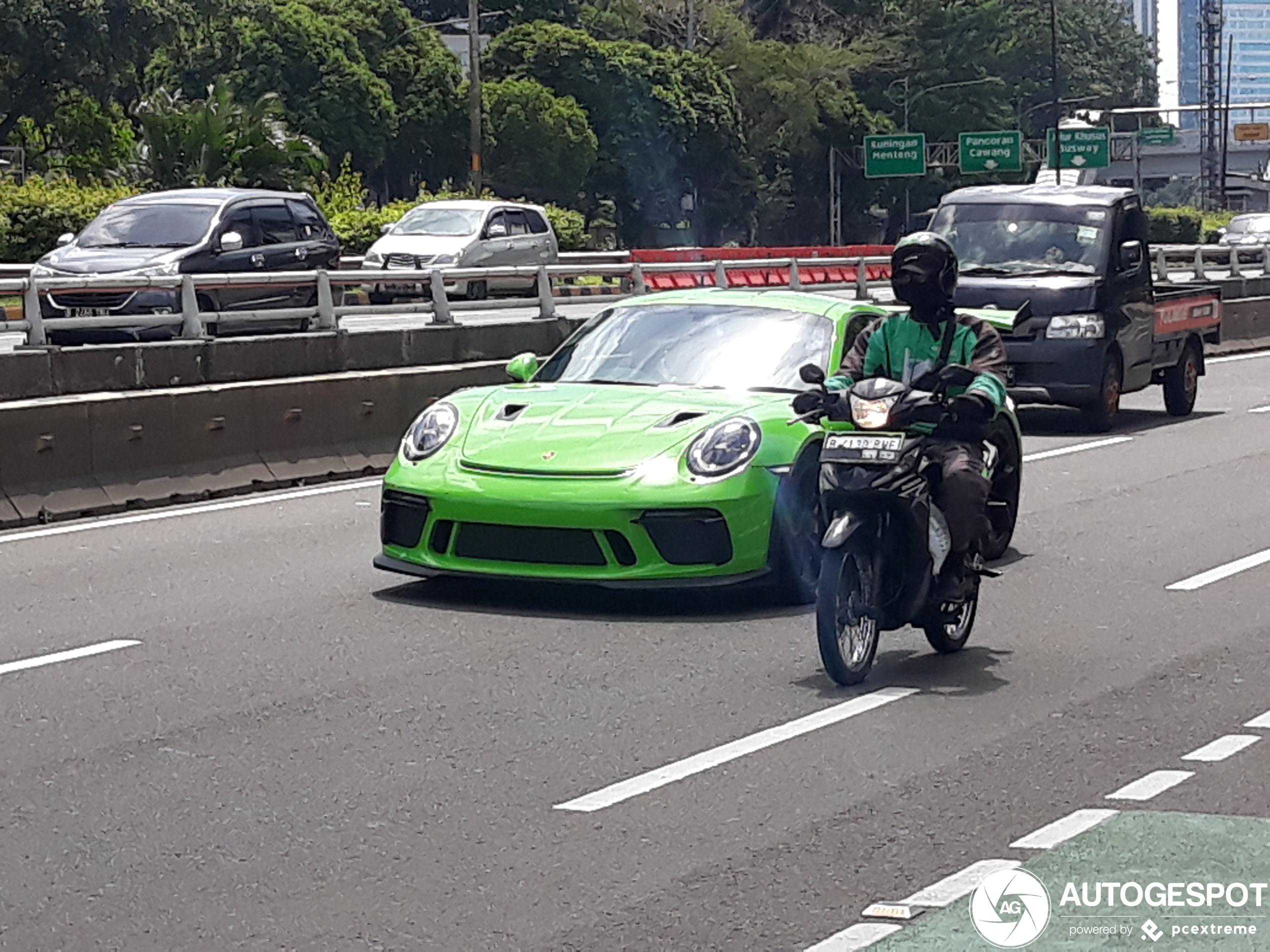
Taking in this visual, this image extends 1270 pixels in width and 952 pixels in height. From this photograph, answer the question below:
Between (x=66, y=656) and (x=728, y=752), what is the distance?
3002 millimetres

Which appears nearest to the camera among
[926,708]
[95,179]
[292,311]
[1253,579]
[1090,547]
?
[926,708]

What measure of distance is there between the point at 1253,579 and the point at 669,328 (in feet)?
10.2

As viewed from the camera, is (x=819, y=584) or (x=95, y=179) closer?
(x=819, y=584)

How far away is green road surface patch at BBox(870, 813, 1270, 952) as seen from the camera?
16.5 ft

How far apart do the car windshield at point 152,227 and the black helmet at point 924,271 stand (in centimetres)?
1420

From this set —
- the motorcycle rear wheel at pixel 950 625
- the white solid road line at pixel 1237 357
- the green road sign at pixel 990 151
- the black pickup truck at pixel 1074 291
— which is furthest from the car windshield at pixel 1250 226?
the motorcycle rear wheel at pixel 950 625

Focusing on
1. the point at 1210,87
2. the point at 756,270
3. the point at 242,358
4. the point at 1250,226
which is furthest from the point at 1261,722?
the point at 1210,87

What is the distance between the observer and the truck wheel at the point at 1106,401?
59.5ft

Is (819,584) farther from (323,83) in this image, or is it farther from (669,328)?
(323,83)

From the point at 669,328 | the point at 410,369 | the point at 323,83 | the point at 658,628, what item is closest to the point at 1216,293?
the point at 410,369

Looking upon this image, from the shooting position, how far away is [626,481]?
30.3 ft

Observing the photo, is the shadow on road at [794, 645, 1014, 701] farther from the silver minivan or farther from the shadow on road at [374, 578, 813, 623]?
the silver minivan

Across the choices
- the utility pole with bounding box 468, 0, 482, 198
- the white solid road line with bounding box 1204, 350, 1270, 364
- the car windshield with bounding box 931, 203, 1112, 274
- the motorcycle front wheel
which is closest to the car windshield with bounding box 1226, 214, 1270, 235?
the utility pole with bounding box 468, 0, 482, 198

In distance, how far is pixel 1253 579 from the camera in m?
10.5
